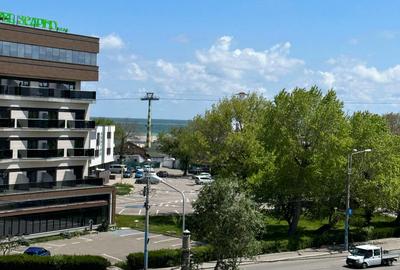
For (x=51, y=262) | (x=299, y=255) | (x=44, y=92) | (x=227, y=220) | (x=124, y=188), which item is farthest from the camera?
(x=124, y=188)

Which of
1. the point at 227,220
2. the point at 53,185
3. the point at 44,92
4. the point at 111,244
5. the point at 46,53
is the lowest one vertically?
the point at 111,244

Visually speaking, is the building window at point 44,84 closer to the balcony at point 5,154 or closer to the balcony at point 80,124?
the balcony at point 80,124

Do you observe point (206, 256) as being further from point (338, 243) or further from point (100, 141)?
point (100, 141)

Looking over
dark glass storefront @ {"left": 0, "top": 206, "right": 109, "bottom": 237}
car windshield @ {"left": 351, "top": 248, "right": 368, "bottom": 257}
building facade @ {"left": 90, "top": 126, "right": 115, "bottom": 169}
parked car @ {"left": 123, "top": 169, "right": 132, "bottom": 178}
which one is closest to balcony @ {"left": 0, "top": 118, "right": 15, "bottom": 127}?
dark glass storefront @ {"left": 0, "top": 206, "right": 109, "bottom": 237}

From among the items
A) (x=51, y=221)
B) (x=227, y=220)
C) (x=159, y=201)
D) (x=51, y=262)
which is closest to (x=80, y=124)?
(x=51, y=221)

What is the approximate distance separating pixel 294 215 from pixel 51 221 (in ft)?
76.1

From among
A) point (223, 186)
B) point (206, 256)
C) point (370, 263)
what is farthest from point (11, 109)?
point (370, 263)

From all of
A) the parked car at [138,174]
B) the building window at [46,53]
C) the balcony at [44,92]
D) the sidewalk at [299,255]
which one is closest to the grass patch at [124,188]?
the parked car at [138,174]

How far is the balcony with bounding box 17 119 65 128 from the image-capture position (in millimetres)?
57875

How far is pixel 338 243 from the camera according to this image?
59.0 meters

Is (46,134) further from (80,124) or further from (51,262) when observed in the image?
(51,262)

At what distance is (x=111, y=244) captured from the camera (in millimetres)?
54906

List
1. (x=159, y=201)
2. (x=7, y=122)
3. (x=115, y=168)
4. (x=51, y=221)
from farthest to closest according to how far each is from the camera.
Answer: (x=115, y=168) → (x=159, y=201) → (x=51, y=221) → (x=7, y=122)

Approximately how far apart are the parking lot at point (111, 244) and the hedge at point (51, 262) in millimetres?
5303
